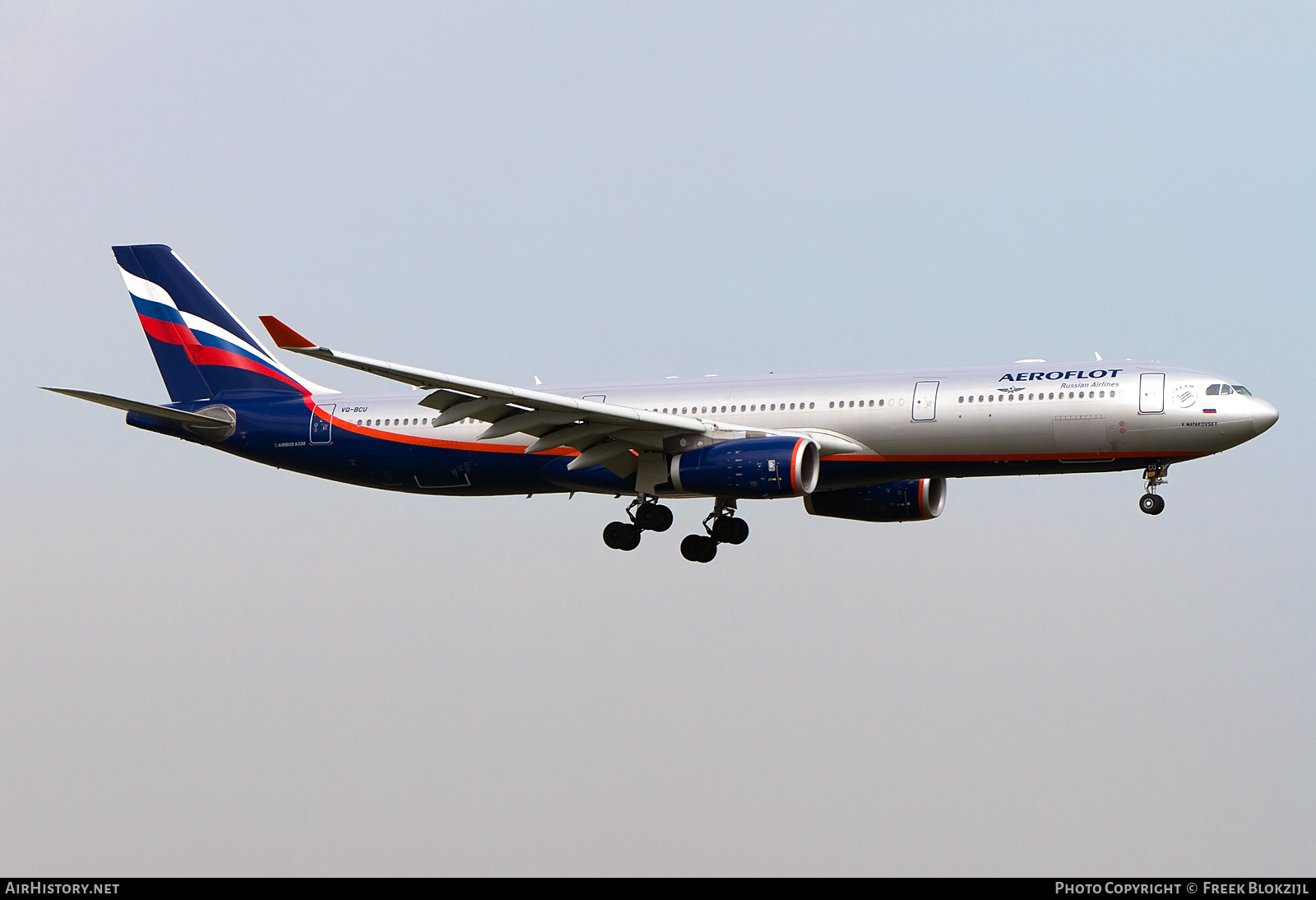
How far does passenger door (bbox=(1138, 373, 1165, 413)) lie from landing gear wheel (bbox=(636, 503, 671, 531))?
465 inches

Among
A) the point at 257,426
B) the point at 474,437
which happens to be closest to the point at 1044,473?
the point at 474,437

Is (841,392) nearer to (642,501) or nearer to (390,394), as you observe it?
(642,501)

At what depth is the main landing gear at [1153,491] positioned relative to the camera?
39.3 m

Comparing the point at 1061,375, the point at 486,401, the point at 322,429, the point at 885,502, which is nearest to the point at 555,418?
the point at 486,401

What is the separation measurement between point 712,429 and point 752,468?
188cm

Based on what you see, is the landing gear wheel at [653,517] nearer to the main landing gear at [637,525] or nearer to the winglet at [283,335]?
the main landing gear at [637,525]

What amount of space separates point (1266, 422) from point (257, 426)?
25247mm

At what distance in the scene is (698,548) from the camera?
44.5 metres

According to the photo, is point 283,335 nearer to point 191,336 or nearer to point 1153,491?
point 191,336

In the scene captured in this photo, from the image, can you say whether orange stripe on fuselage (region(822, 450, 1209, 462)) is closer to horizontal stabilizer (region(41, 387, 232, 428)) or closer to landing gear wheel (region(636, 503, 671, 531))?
landing gear wheel (region(636, 503, 671, 531))

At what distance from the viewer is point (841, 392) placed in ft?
133

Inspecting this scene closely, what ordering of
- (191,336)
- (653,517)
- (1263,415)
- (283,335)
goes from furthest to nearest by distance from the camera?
(191,336) < (653,517) < (1263,415) < (283,335)

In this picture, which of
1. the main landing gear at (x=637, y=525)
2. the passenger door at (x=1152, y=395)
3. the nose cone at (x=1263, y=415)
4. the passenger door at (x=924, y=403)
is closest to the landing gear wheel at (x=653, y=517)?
the main landing gear at (x=637, y=525)

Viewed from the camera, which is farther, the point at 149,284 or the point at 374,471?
the point at 149,284
